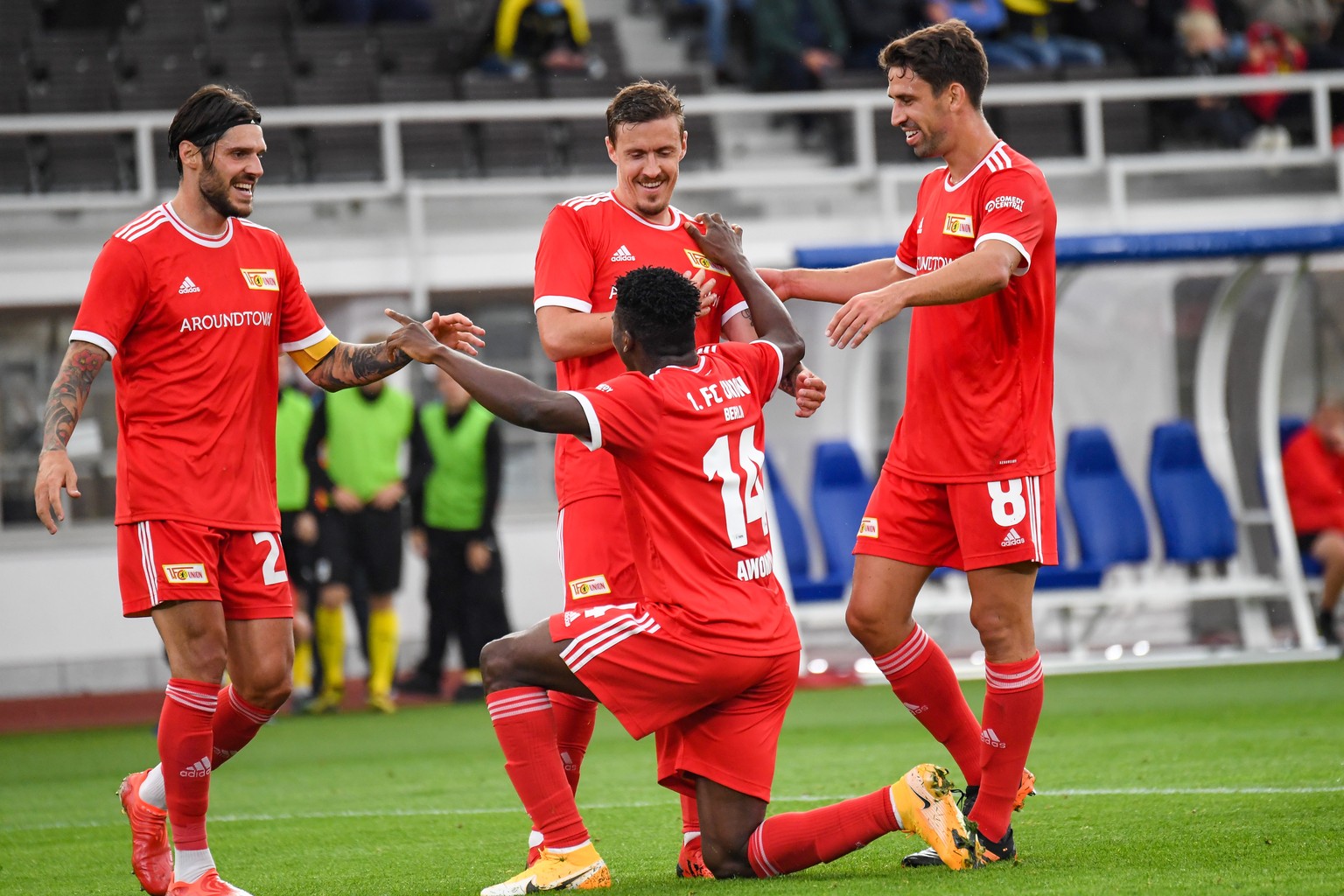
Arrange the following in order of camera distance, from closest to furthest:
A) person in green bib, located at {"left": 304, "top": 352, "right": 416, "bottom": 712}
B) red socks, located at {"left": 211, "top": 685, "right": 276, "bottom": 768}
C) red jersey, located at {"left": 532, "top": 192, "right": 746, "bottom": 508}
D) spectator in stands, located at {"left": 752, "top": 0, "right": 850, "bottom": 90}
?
red jersey, located at {"left": 532, "top": 192, "right": 746, "bottom": 508}
red socks, located at {"left": 211, "top": 685, "right": 276, "bottom": 768}
person in green bib, located at {"left": 304, "top": 352, "right": 416, "bottom": 712}
spectator in stands, located at {"left": 752, "top": 0, "right": 850, "bottom": 90}

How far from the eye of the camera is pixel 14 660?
13.5 metres

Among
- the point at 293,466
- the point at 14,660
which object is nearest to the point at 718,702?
the point at 293,466

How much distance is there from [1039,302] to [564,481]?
154cm

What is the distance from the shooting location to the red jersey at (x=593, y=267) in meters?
5.24

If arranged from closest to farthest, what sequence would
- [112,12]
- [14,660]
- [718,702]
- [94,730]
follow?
[718,702] < [94,730] < [14,660] < [112,12]

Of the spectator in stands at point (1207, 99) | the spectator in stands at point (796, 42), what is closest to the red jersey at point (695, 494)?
the spectator in stands at point (796, 42)

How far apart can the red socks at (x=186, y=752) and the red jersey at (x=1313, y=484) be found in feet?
32.2

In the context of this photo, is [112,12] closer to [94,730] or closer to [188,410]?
[94,730]

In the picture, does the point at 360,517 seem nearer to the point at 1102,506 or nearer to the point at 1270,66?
the point at 1102,506

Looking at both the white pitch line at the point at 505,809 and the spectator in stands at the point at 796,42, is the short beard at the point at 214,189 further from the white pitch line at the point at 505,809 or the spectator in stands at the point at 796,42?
the spectator in stands at the point at 796,42

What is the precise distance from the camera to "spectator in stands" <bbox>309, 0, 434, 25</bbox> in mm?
16938

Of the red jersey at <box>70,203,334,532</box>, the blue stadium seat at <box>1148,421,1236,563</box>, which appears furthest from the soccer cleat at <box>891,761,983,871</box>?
the blue stadium seat at <box>1148,421,1236,563</box>

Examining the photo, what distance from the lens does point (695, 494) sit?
4.71 m

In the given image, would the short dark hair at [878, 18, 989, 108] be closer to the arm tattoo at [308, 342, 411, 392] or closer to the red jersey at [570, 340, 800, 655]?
the red jersey at [570, 340, 800, 655]
